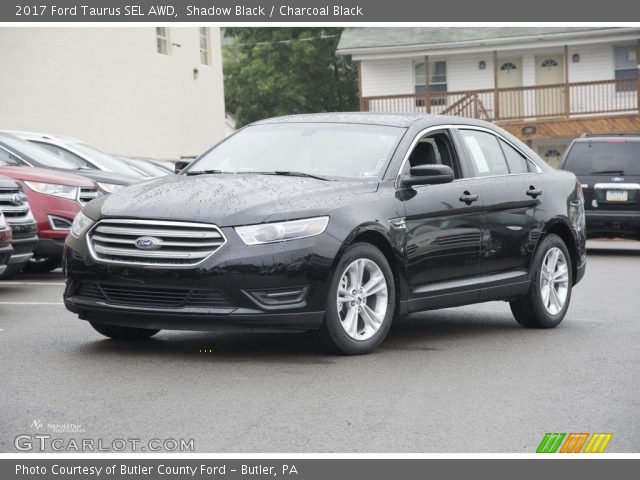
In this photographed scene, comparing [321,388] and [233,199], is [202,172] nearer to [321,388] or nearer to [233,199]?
[233,199]

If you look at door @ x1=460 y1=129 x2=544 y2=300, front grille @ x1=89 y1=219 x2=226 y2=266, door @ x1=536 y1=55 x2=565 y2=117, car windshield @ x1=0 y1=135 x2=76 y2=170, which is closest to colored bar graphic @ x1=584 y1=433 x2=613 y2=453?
front grille @ x1=89 y1=219 x2=226 y2=266

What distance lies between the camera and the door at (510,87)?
42.3m

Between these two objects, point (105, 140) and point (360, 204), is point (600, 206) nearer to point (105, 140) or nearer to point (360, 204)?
point (360, 204)

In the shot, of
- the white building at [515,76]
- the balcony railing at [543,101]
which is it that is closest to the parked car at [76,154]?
the white building at [515,76]

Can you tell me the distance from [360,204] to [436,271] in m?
0.99

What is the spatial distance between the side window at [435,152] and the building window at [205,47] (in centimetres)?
3085

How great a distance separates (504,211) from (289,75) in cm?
4893

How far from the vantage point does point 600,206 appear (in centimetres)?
1975

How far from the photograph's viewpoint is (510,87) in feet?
137

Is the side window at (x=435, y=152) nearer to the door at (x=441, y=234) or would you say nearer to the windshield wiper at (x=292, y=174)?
the door at (x=441, y=234)

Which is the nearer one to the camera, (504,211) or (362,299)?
(362,299)

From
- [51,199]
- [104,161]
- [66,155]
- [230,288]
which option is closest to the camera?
[230,288]

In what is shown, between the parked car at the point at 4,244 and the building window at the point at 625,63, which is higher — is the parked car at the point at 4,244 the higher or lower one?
the lower one

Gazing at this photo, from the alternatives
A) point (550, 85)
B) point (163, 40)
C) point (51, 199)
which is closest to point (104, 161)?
point (51, 199)
